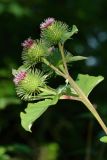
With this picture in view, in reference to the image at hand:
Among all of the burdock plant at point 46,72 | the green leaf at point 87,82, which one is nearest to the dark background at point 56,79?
the green leaf at point 87,82

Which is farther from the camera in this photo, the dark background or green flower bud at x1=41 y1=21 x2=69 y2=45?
the dark background

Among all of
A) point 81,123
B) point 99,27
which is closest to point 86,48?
point 99,27

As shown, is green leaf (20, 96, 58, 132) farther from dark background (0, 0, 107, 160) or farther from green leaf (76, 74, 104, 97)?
dark background (0, 0, 107, 160)

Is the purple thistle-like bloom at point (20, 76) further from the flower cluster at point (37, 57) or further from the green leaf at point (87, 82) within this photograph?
the green leaf at point (87, 82)

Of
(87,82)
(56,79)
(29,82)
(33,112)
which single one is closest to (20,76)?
(29,82)

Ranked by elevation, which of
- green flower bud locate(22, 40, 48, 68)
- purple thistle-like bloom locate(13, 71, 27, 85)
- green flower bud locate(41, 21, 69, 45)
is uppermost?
green flower bud locate(41, 21, 69, 45)

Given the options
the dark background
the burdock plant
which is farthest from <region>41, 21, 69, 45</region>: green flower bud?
the dark background

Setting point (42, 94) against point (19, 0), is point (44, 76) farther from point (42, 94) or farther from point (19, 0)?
point (19, 0)
